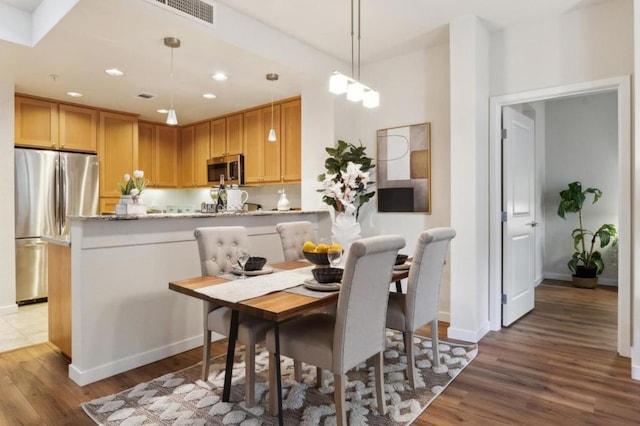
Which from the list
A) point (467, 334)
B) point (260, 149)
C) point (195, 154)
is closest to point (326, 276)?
point (467, 334)

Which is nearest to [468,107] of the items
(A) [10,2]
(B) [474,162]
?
(B) [474,162]


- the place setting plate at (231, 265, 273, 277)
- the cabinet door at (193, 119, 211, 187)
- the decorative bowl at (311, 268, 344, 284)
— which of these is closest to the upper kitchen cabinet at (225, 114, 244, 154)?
the cabinet door at (193, 119, 211, 187)

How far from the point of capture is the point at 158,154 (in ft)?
20.8

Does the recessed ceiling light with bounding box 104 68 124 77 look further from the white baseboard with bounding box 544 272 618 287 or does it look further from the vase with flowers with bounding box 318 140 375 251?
the white baseboard with bounding box 544 272 618 287

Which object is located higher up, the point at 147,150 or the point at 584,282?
the point at 147,150

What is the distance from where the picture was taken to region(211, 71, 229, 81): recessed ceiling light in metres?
3.92

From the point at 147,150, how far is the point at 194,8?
389 cm

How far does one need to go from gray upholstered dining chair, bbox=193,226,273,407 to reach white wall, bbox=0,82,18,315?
300 centimetres

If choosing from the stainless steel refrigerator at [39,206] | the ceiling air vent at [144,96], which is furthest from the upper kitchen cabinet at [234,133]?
the stainless steel refrigerator at [39,206]

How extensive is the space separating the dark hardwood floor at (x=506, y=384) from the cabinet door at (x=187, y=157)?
3.68 m

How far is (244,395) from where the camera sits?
2.33m

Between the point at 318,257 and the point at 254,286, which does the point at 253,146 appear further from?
the point at 254,286

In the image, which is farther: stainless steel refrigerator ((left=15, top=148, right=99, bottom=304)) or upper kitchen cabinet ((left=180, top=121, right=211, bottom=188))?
upper kitchen cabinet ((left=180, top=121, right=211, bottom=188))

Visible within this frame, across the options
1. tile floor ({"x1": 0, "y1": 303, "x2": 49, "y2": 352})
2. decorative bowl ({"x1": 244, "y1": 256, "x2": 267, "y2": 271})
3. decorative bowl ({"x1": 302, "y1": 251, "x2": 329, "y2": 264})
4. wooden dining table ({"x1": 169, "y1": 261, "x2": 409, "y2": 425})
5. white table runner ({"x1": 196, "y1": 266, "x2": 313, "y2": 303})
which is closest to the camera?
wooden dining table ({"x1": 169, "y1": 261, "x2": 409, "y2": 425})
